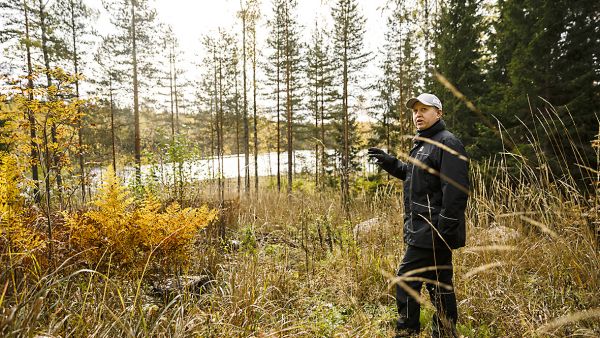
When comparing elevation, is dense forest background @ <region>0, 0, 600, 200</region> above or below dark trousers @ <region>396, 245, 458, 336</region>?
above

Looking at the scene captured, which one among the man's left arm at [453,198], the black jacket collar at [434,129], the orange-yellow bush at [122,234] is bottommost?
the orange-yellow bush at [122,234]

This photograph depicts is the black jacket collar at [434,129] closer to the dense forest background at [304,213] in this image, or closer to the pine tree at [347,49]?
the dense forest background at [304,213]

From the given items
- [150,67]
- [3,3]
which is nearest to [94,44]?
[150,67]

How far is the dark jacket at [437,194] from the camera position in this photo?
1992 mm

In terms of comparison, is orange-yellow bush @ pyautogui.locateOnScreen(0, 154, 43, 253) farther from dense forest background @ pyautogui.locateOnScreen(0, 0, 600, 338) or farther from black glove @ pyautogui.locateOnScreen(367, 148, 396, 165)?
black glove @ pyautogui.locateOnScreen(367, 148, 396, 165)

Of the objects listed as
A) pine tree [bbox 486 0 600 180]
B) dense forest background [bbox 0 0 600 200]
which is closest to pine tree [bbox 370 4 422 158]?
dense forest background [bbox 0 0 600 200]

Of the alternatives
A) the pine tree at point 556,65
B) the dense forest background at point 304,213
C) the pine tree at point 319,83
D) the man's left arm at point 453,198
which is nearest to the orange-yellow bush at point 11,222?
the dense forest background at point 304,213

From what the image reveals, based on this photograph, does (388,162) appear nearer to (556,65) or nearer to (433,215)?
(433,215)

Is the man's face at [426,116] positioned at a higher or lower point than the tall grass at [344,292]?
higher

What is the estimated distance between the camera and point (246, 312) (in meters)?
2.33

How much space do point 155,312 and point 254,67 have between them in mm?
15562

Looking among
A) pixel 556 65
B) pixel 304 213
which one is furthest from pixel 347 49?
pixel 304 213

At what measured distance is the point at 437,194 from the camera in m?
2.17

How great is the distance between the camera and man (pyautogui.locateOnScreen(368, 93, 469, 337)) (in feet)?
6.60
